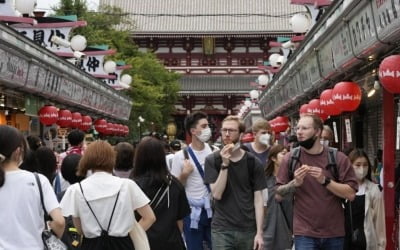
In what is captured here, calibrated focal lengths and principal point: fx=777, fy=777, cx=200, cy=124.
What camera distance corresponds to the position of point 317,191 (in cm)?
639

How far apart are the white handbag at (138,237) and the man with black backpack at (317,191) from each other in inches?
52.9

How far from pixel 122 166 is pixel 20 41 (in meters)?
7.14

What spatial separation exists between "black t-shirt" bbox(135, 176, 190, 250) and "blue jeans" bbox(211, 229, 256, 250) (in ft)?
2.05

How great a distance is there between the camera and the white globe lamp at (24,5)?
16234 millimetres

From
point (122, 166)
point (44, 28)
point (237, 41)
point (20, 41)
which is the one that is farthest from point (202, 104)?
point (122, 166)

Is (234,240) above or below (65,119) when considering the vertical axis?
below

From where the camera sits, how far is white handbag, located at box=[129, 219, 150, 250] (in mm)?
5633

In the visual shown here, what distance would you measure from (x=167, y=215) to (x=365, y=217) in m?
2.26

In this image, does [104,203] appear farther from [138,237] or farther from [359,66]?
[359,66]

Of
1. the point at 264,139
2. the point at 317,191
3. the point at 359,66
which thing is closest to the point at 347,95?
the point at 359,66

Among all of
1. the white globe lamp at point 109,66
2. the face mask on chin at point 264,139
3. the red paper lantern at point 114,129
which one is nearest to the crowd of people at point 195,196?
the face mask on chin at point 264,139

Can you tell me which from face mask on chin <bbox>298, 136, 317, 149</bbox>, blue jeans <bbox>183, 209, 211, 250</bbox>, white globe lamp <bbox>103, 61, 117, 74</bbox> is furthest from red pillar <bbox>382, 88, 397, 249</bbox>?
white globe lamp <bbox>103, 61, 117, 74</bbox>

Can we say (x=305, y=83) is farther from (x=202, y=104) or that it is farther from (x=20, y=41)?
(x=202, y=104)

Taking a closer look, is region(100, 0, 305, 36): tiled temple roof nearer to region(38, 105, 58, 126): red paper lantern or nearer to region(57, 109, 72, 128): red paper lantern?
region(57, 109, 72, 128): red paper lantern
